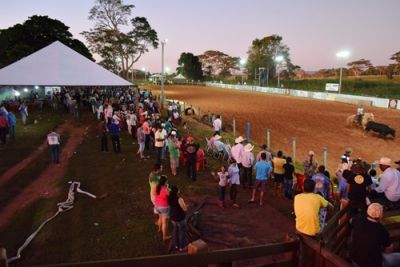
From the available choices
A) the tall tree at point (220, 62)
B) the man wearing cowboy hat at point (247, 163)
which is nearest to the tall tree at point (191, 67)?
the tall tree at point (220, 62)

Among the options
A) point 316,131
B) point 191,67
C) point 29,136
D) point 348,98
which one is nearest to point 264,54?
point 191,67

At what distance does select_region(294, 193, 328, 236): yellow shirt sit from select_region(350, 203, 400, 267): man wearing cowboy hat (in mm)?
1112

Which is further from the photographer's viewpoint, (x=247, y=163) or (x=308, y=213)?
(x=247, y=163)

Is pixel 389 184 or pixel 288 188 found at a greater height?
pixel 389 184

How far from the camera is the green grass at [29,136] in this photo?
1472cm

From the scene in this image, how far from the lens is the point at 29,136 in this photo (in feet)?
63.1

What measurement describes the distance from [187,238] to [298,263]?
401 centimetres

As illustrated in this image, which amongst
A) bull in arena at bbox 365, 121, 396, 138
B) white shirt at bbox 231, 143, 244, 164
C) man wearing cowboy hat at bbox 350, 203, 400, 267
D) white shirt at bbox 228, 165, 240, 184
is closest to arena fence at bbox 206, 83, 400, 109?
bull in arena at bbox 365, 121, 396, 138

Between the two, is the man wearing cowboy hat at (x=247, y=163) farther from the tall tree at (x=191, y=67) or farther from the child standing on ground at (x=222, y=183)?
the tall tree at (x=191, y=67)

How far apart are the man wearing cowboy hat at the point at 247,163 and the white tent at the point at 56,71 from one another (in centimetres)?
1755

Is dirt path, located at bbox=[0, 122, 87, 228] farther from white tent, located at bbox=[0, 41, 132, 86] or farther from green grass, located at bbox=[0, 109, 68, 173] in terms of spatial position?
white tent, located at bbox=[0, 41, 132, 86]

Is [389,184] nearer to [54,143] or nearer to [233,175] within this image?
[233,175]

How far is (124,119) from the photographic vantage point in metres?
21.2

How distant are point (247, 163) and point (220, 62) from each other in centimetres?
12848
